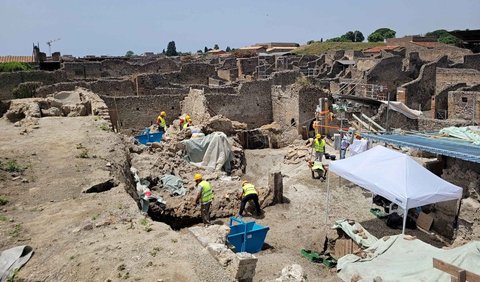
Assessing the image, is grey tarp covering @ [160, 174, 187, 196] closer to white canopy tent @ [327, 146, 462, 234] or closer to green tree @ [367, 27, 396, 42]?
white canopy tent @ [327, 146, 462, 234]

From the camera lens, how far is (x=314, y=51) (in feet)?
208

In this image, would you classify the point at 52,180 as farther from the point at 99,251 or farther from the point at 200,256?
the point at 200,256

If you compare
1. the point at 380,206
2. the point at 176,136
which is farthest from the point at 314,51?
the point at 380,206

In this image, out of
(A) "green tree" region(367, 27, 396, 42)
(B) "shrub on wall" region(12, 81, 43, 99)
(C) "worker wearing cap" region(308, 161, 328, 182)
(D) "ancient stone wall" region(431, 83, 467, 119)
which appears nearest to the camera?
(C) "worker wearing cap" region(308, 161, 328, 182)

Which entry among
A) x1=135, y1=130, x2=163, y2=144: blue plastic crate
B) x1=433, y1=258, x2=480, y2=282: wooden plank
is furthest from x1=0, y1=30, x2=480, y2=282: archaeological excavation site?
x1=135, y1=130, x2=163, y2=144: blue plastic crate

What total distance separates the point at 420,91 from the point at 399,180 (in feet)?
61.9

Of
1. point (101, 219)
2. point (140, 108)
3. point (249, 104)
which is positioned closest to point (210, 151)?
point (140, 108)

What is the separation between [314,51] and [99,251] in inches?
2417

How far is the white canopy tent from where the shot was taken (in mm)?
8549

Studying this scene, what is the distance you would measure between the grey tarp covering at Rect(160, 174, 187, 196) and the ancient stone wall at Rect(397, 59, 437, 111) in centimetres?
1665

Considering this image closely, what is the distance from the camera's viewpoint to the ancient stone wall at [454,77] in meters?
24.4

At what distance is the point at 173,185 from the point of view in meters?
12.4

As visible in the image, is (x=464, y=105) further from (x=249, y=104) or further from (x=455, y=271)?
(x=455, y=271)

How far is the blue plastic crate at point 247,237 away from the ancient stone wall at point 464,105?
A: 486 inches
